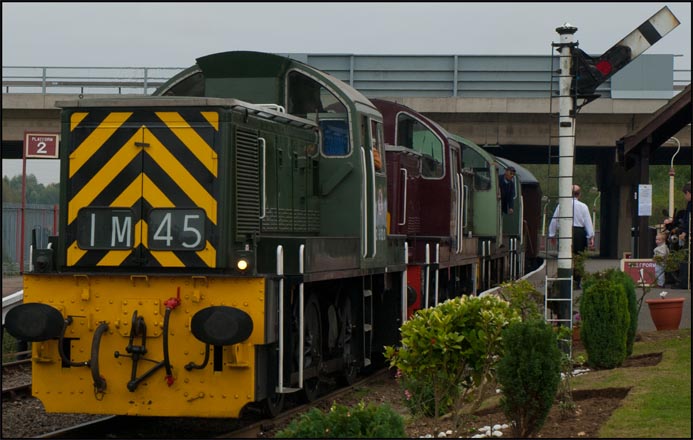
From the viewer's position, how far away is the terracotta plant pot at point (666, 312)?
15.6 meters

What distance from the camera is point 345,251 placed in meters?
11.5

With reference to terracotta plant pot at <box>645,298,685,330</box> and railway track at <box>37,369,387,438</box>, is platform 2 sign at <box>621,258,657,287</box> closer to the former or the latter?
terracotta plant pot at <box>645,298,685,330</box>

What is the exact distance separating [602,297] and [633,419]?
3.71 metres

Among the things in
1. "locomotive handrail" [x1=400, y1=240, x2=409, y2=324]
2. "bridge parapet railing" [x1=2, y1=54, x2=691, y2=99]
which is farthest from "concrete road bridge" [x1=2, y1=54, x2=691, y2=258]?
"locomotive handrail" [x1=400, y1=240, x2=409, y2=324]

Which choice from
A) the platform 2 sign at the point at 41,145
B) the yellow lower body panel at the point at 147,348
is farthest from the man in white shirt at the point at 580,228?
the yellow lower body panel at the point at 147,348

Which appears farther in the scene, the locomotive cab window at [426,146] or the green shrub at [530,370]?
the locomotive cab window at [426,146]

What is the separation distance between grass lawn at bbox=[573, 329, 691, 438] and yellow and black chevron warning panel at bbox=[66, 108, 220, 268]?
147 inches

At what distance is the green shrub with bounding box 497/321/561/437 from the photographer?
310 inches

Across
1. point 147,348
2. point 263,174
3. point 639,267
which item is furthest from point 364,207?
point 639,267

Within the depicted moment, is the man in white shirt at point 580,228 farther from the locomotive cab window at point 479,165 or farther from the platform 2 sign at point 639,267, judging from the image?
the locomotive cab window at point 479,165

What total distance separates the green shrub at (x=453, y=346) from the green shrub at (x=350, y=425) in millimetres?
2070

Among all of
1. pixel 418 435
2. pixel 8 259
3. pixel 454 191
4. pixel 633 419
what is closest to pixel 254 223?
pixel 418 435

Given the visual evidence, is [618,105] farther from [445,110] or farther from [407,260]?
[407,260]

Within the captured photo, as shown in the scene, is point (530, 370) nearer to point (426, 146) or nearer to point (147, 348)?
point (147, 348)
